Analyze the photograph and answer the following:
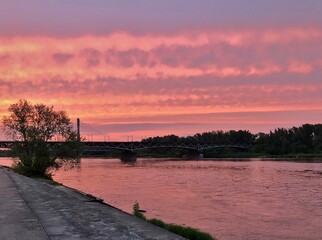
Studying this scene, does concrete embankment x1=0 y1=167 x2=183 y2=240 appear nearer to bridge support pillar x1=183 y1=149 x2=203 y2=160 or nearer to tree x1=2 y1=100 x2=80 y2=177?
tree x1=2 y1=100 x2=80 y2=177

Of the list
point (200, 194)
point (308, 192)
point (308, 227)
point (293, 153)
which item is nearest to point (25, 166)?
point (200, 194)

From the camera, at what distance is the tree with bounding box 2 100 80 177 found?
52.8 metres

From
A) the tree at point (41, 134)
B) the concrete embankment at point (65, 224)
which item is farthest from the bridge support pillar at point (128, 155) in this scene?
the concrete embankment at point (65, 224)

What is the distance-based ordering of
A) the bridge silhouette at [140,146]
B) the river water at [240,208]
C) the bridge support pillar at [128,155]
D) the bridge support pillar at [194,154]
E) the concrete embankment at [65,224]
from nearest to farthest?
the concrete embankment at [65,224] → the river water at [240,208] → the bridge silhouette at [140,146] → the bridge support pillar at [128,155] → the bridge support pillar at [194,154]

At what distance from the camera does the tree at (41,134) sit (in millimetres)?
52844

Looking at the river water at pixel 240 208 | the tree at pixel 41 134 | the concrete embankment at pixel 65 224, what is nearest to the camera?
the concrete embankment at pixel 65 224

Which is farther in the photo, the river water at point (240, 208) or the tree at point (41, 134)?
the tree at point (41, 134)

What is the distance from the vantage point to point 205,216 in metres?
27.1

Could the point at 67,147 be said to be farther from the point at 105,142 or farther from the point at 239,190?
the point at 105,142

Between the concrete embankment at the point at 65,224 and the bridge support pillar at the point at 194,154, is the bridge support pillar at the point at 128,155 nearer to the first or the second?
the bridge support pillar at the point at 194,154

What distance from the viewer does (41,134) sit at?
53.2m

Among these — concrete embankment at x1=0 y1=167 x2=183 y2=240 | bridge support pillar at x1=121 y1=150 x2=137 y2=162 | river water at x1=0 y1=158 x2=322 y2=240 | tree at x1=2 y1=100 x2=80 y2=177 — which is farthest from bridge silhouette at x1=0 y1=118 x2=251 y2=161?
concrete embankment at x1=0 y1=167 x2=183 y2=240

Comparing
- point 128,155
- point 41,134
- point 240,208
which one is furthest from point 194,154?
point 240,208

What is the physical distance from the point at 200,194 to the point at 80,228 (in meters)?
26.2
